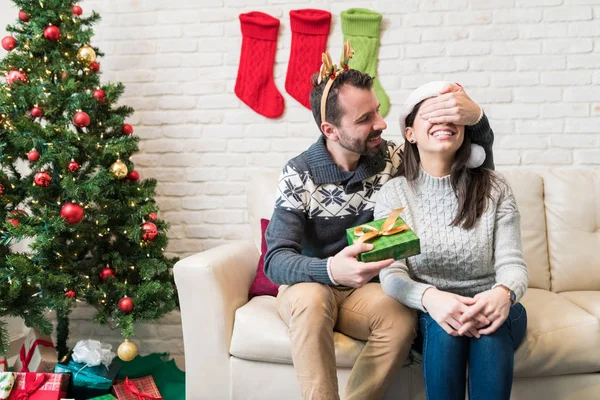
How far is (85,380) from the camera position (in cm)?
204

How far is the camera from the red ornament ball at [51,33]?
2148mm

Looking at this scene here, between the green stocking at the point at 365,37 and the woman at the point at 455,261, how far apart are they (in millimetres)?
985

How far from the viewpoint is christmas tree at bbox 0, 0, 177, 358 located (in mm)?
2047

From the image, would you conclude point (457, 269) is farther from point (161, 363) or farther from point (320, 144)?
point (161, 363)

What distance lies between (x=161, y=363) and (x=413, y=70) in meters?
1.73

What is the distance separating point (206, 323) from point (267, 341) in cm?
21

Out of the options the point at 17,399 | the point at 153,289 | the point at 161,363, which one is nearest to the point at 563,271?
the point at 153,289

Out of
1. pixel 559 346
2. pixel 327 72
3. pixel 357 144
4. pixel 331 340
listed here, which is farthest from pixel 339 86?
pixel 559 346

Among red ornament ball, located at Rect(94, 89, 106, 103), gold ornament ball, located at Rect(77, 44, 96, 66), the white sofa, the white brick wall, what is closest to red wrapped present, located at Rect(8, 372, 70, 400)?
the white sofa

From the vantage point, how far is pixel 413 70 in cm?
256

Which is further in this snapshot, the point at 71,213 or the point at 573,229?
the point at 573,229

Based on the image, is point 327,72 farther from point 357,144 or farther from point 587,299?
point 587,299

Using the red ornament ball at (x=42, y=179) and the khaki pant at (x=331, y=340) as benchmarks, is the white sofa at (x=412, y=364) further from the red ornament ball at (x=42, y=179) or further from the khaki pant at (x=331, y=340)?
the red ornament ball at (x=42, y=179)

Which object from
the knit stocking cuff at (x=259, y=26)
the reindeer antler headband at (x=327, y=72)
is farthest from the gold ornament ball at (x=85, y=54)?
the reindeer antler headband at (x=327, y=72)
